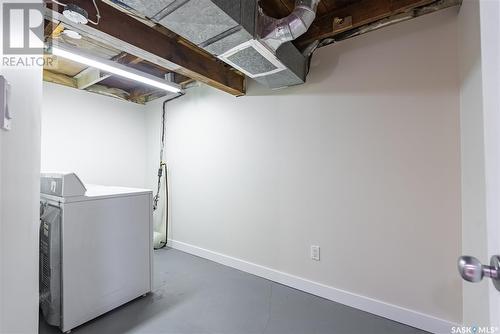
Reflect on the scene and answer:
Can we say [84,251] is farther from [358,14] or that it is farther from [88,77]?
[358,14]

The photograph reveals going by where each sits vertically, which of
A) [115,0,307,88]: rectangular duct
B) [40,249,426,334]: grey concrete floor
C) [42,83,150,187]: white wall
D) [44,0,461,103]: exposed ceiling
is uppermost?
[44,0,461,103]: exposed ceiling

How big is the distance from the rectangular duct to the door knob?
145 centimetres

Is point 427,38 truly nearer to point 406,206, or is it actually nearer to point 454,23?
point 454,23

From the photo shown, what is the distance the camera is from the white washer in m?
1.65

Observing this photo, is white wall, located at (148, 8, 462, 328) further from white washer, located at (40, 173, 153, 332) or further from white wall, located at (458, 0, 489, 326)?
white washer, located at (40, 173, 153, 332)

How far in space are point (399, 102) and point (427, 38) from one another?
1.61 ft

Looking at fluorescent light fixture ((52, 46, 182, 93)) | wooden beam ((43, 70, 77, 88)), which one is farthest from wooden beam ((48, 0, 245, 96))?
wooden beam ((43, 70, 77, 88))

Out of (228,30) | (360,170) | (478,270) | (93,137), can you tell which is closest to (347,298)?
(360,170)

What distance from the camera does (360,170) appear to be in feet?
6.36

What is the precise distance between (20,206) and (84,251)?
942 mm

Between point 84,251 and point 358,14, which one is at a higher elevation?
point 358,14

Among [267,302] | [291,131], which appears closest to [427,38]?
[291,131]

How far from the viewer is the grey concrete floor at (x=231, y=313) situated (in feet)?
5.52

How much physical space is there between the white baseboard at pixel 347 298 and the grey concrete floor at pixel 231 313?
5 cm
